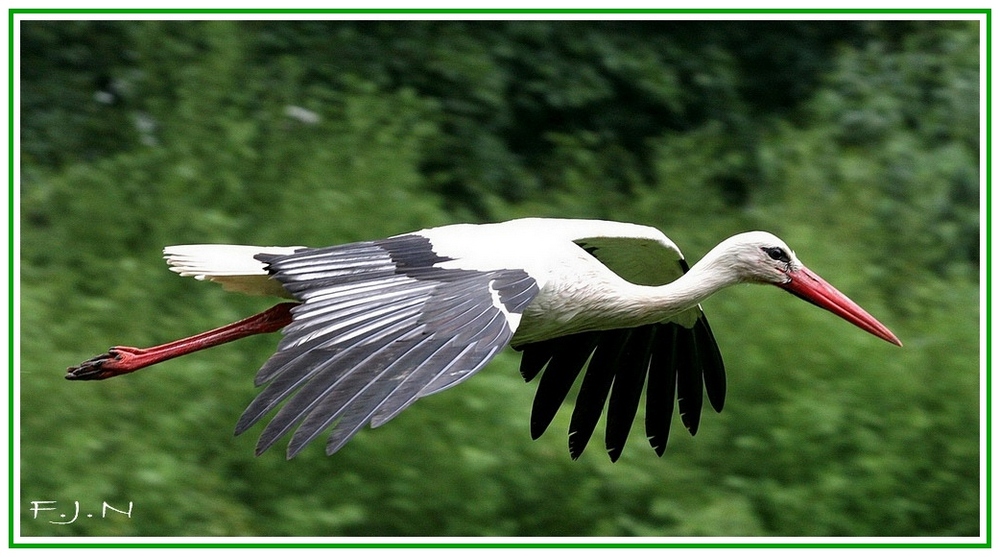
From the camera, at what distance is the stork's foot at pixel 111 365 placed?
214 inches

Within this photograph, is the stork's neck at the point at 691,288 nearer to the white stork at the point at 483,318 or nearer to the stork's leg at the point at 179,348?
the white stork at the point at 483,318

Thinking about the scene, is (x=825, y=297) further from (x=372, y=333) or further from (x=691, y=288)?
(x=372, y=333)

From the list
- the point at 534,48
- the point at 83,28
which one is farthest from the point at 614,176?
the point at 83,28

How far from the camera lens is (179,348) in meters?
5.37

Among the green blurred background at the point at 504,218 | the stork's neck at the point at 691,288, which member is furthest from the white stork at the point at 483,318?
the green blurred background at the point at 504,218

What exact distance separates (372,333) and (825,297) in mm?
1793

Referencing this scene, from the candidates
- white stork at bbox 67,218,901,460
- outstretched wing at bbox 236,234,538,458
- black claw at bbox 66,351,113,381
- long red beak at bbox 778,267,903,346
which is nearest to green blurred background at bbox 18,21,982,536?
white stork at bbox 67,218,901,460

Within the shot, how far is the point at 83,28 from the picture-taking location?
9.83m

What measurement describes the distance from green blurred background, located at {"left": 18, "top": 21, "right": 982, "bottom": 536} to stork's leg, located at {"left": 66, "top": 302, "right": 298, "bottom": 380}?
1168mm

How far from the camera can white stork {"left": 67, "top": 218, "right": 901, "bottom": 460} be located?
13.5 feet
